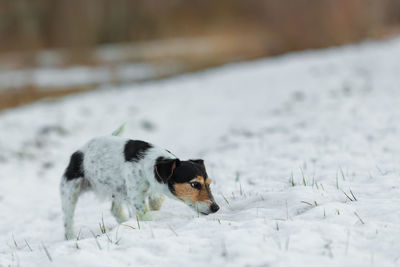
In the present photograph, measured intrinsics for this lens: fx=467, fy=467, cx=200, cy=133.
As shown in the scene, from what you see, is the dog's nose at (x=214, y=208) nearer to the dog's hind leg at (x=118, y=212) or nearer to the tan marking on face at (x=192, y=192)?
the tan marking on face at (x=192, y=192)

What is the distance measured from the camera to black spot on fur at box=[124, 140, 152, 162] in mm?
4754

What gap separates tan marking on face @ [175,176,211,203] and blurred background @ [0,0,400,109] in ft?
50.7

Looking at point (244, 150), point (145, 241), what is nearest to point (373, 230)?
point (145, 241)

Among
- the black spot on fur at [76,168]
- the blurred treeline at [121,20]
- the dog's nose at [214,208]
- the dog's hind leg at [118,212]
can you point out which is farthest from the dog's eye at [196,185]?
the blurred treeline at [121,20]

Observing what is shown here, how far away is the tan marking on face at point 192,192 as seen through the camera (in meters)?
4.42

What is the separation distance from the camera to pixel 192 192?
14.6 feet

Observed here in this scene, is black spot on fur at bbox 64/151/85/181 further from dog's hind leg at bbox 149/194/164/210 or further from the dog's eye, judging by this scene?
the dog's eye

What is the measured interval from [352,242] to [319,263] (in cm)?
46

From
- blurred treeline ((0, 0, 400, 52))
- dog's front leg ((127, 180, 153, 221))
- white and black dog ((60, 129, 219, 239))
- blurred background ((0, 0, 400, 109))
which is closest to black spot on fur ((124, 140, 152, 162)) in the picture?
white and black dog ((60, 129, 219, 239))

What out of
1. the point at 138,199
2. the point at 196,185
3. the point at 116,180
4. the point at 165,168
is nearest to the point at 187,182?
the point at 196,185

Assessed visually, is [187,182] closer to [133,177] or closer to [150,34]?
[133,177]

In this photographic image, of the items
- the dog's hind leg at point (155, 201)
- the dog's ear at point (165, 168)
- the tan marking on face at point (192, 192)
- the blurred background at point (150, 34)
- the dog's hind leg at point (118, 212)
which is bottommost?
the dog's hind leg at point (118, 212)

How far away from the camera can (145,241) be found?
3.86 m

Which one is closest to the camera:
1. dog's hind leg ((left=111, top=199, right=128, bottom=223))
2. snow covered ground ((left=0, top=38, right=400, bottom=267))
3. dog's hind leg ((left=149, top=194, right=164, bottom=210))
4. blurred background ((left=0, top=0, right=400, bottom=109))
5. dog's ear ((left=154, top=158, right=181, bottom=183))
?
snow covered ground ((left=0, top=38, right=400, bottom=267))
